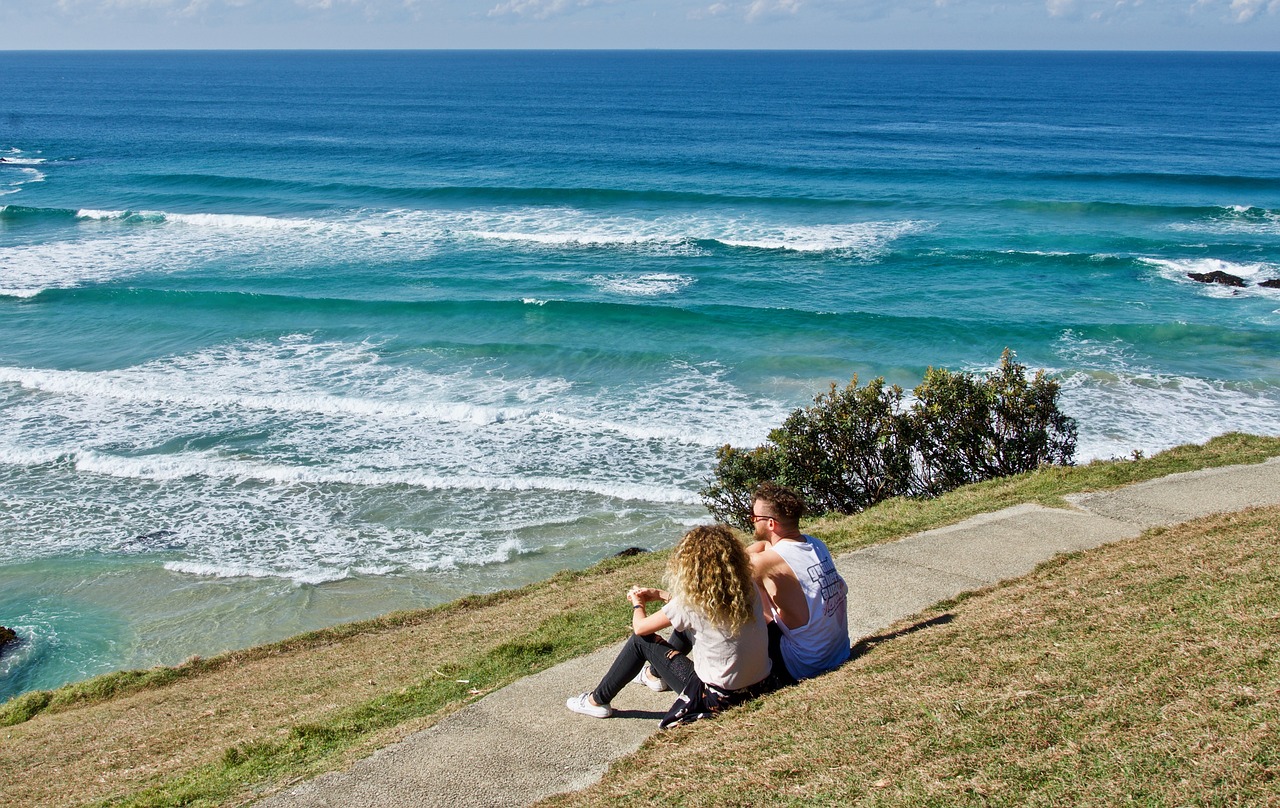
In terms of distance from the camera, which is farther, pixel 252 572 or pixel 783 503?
pixel 252 572

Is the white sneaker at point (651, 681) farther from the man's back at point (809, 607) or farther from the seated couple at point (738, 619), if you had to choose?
the man's back at point (809, 607)

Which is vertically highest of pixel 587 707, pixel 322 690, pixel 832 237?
pixel 832 237

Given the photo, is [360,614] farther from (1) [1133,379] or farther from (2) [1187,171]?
(2) [1187,171]

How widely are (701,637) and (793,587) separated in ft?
2.27

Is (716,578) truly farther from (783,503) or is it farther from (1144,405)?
(1144,405)

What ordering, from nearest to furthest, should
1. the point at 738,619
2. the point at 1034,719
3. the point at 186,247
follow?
the point at 1034,719
the point at 738,619
the point at 186,247

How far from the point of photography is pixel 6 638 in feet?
43.0

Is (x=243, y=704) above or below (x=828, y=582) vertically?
below

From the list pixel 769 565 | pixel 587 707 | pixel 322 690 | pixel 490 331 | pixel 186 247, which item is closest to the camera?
pixel 769 565

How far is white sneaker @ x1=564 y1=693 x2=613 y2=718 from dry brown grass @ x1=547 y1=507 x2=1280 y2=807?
0.64 metres

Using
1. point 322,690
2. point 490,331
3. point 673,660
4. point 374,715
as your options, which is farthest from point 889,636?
point 490,331

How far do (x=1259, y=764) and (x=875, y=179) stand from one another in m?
47.2

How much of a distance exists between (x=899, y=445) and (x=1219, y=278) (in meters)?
23.9

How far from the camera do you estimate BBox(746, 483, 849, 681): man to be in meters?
6.43
